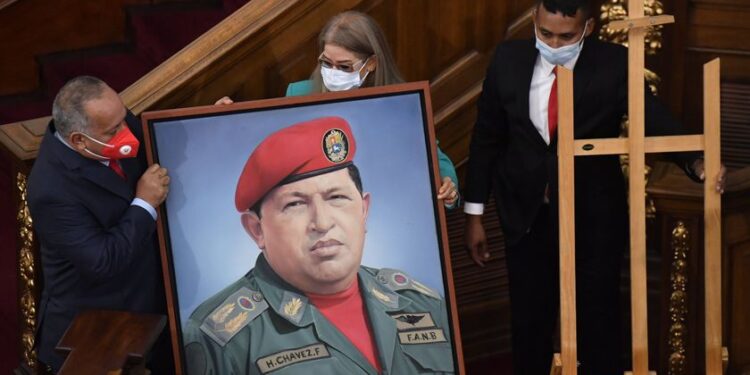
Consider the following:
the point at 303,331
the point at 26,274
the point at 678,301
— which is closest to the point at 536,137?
the point at 678,301

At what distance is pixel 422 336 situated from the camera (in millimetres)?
4504

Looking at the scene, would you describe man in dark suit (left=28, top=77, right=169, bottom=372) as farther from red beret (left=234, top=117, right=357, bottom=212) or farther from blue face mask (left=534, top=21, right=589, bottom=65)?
blue face mask (left=534, top=21, right=589, bottom=65)

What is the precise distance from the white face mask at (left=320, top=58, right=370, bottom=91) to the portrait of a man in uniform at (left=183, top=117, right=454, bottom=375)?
0.52 ft

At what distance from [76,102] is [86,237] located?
404 millimetres

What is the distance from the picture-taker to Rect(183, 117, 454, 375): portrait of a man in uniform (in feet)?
14.6

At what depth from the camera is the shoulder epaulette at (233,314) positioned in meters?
4.45

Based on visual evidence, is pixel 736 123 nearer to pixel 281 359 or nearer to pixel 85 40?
pixel 281 359

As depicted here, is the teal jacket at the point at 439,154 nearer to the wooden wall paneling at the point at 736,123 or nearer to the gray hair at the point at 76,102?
the gray hair at the point at 76,102

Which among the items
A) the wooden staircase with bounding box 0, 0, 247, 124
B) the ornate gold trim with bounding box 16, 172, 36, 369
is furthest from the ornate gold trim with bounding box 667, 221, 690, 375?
the wooden staircase with bounding box 0, 0, 247, 124

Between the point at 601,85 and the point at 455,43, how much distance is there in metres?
0.98

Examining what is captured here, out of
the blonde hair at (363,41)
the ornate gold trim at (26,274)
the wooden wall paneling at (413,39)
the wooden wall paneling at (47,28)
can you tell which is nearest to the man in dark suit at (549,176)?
the blonde hair at (363,41)

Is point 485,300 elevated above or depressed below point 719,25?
below

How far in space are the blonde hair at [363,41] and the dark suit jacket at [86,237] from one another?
696 mm

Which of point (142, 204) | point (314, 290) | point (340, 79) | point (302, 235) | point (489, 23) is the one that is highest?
point (489, 23)
